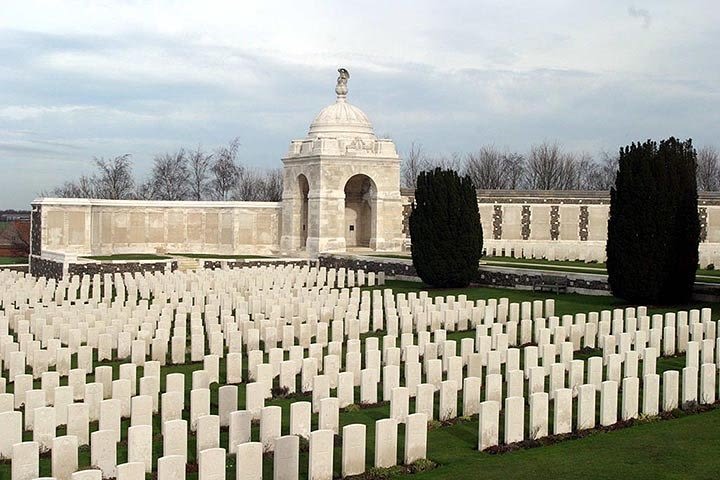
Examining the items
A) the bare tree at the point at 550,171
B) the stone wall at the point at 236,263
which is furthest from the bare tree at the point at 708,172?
the stone wall at the point at 236,263

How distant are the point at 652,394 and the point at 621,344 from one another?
12.0 ft

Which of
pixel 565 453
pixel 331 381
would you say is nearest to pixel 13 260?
pixel 331 381

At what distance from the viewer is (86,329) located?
16.8 meters

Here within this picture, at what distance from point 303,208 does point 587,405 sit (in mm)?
30625

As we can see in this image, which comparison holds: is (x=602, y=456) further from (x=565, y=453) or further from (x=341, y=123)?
(x=341, y=123)

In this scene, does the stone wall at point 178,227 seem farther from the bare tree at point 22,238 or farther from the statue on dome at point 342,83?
the bare tree at point 22,238

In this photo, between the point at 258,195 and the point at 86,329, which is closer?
the point at 86,329

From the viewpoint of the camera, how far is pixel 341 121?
133 feet

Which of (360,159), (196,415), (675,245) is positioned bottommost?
(196,415)

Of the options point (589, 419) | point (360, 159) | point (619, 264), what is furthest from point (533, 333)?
point (360, 159)

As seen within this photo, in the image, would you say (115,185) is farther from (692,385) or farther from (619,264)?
(692,385)

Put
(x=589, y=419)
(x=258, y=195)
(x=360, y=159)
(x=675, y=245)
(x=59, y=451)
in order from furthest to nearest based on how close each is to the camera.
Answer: (x=258, y=195) → (x=360, y=159) → (x=675, y=245) → (x=589, y=419) → (x=59, y=451)

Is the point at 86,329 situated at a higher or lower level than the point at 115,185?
lower

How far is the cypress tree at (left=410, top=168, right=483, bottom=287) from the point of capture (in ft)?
92.6
